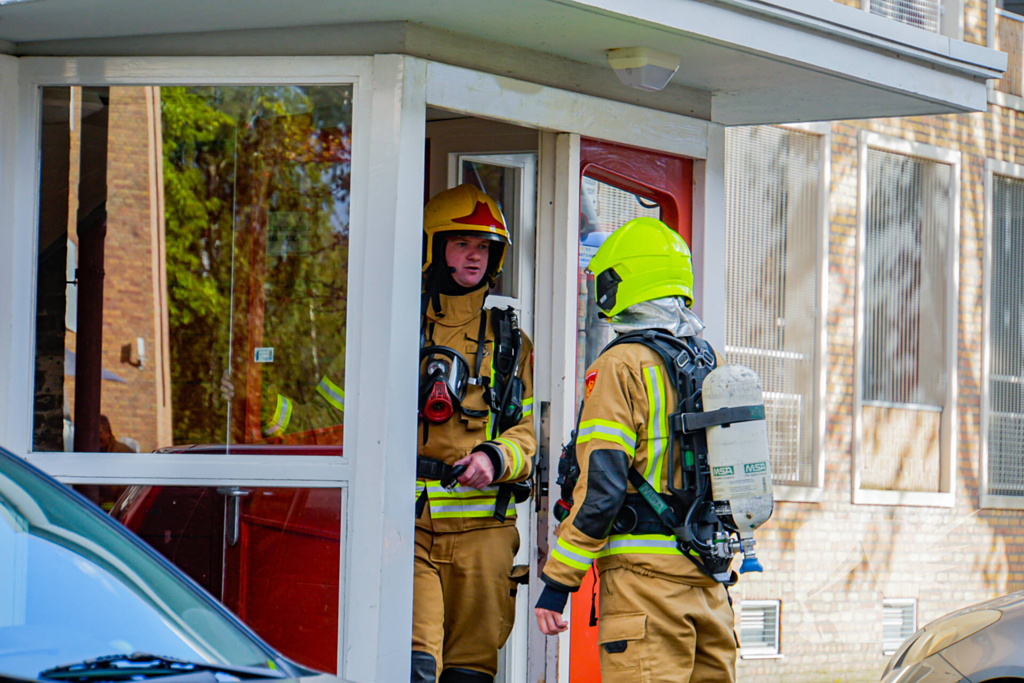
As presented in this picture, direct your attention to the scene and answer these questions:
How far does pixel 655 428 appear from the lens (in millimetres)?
3840

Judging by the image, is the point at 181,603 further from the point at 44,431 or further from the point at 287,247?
the point at 287,247

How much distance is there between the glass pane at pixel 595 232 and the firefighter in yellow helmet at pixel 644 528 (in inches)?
42.4

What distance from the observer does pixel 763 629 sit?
9.50 metres

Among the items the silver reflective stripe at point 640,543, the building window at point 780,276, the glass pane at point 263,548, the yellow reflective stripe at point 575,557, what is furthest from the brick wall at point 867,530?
the yellow reflective stripe at point 575,557

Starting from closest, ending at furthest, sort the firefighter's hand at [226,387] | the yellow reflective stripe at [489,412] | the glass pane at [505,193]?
the yellow reflective stripe at [489,412]
the firefighter's hand at [226,387]
the glass pane at [505,193]

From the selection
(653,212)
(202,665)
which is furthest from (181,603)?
(653,212)

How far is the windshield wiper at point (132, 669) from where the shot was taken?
80.9 inches

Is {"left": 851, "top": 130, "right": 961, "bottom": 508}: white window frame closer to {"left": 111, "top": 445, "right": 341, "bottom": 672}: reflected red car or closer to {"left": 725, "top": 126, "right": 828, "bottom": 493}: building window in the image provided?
{"left": 725, "top": 126, "right": 828, "bottom": 493}: building window

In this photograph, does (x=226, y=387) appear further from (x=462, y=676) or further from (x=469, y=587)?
(x=462, y=676)

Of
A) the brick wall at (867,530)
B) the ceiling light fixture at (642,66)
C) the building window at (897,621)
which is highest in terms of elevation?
the ceiling light fixture at (642,66)

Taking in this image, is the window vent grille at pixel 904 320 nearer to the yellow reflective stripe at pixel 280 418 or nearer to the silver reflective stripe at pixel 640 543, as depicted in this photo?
the yellow reflective stripe at pixel 280 418

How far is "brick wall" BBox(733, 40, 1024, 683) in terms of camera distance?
9.66 m

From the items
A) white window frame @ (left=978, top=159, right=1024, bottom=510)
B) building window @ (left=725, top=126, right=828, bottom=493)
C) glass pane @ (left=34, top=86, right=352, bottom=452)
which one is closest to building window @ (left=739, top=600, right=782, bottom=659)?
building window @ (left=725, top=126, right=828, bottom=493)

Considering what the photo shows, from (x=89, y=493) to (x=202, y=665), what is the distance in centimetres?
239
